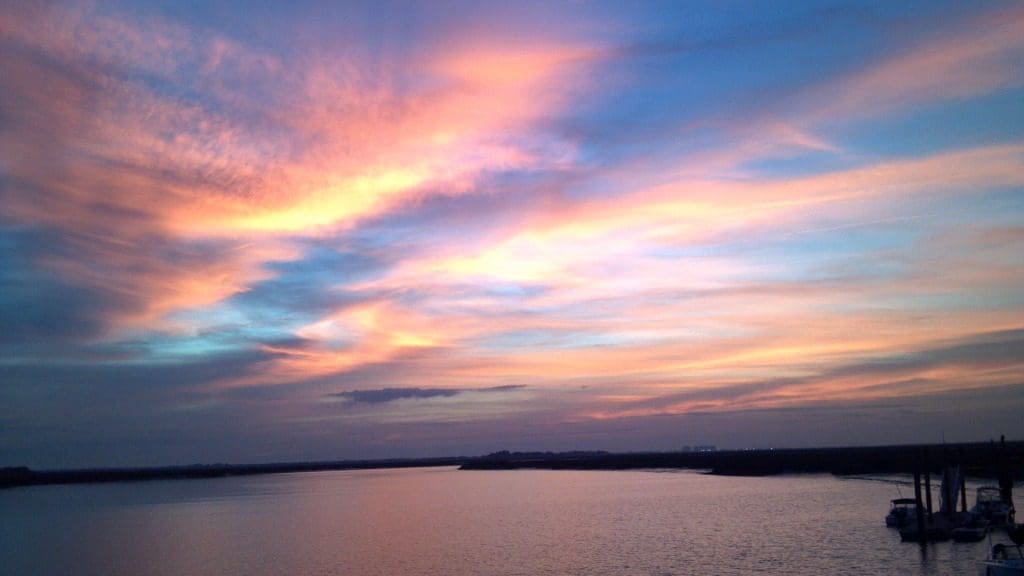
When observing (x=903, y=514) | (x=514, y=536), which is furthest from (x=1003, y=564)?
(x=514, y=536)

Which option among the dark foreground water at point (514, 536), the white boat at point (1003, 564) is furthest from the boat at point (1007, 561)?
the dark foreground water at point (514, 536)

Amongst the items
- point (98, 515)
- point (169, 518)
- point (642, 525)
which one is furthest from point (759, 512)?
point (98, 515)

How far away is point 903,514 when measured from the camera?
44.2 metres

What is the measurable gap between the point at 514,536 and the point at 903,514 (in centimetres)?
2092

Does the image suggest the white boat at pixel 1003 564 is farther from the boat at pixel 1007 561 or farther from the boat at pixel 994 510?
the boat at pixel 994 510

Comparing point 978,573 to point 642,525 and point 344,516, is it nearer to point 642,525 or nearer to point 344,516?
point 642,525

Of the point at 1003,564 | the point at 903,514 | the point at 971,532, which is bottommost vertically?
the point at 971,532

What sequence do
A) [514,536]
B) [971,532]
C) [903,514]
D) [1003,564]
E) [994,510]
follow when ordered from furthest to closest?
[514,536], [903,514], [994,510], [971,532], [1003,564]

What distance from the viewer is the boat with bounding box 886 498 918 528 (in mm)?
43469

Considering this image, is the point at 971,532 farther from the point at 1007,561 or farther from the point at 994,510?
the point at 1007,561

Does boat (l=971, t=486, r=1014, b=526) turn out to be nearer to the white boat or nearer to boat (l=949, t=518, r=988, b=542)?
boat (l=949, t=518, r=988, b=542)

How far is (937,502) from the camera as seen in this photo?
197 ft

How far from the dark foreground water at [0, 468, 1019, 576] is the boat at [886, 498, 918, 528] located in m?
1.06

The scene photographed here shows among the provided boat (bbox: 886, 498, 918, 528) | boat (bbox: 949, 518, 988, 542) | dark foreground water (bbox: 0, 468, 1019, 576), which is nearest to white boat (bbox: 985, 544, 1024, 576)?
dark foreground water (bbox: 0, 468, 1019, 576)
